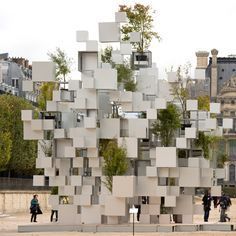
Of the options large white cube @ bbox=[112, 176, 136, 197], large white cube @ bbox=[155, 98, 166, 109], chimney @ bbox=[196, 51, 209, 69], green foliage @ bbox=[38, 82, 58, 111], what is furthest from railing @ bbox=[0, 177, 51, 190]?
chimney @ bbox=[196, 51, 209, 69]

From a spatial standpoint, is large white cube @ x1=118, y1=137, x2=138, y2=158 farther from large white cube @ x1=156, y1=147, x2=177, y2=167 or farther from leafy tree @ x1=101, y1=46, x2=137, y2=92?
leafy tree @ x1=101, y1=46, x2=137, y2=92

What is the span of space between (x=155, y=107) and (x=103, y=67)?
2.76 metres

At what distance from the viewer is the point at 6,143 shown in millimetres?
78438

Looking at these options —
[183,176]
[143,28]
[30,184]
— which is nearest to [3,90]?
[30,184]

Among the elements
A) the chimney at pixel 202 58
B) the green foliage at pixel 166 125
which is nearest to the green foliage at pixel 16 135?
the green foliage at pixel 166 125

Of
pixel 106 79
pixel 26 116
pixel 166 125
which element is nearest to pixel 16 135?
pixel 26 116

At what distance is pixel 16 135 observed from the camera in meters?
84.4

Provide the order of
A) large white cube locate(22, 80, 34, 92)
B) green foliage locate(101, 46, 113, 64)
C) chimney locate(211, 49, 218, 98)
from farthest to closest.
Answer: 1. chimney locate(211, 49, 218, 98)
2. green foliage locate(101, 46, 113, 64)
3. large white cube locate(22, 80, 34, 92)

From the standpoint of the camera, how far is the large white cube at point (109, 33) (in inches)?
1788

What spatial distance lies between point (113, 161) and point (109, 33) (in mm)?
5763

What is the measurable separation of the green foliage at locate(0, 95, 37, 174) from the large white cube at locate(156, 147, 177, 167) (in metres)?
38.3

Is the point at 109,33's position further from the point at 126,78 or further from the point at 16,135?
the point at 16,135

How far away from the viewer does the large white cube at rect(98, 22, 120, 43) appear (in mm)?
45406

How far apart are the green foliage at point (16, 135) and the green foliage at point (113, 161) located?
124 feet
